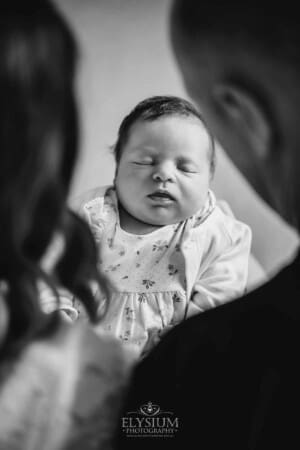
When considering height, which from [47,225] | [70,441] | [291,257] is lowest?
[70,441]

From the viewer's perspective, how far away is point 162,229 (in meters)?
1.05

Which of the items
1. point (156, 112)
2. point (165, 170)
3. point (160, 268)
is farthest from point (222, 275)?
point (156, 112)

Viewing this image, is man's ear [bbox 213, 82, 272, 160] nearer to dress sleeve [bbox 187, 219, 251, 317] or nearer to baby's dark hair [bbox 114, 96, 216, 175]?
baby's dark hair [bbox 114, 96, 216, 175]

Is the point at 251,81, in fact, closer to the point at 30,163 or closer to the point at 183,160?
the point at 183,160

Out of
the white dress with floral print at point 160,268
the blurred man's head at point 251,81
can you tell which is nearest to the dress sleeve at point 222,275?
the white dress with floral print at point 160,268

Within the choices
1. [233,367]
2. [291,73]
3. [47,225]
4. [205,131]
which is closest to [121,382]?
[233,367]

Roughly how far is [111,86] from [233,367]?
557 millimetres

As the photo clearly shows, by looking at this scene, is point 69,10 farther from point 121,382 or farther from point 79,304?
point 121,382

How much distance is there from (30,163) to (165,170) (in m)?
0.24

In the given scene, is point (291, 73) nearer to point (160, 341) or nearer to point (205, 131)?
point (205, 131)

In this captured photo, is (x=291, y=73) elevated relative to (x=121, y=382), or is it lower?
elevated

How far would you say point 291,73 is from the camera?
1.06m

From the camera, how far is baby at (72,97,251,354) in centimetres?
101

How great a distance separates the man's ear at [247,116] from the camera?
1074 millimetres
